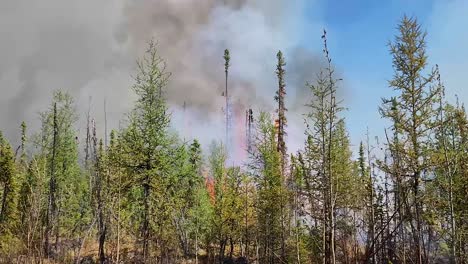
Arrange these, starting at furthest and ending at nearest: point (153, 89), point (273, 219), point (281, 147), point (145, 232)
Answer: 1. point (281, 147)
2. point (273, 219)
3. point (153, 89)
4. point (145, 232)

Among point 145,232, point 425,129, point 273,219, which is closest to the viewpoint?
point 425,129

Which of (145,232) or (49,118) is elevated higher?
(49,118)

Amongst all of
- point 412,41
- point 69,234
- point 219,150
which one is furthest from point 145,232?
point 219,150

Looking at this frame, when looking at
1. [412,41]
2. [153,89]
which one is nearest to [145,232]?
[153,89]

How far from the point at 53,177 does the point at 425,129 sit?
30817 mm

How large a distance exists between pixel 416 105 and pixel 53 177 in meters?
30.5

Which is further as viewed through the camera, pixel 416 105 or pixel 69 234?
pixel 69 234

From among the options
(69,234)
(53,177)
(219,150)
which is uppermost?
(219,150)

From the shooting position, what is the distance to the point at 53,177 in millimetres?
37219

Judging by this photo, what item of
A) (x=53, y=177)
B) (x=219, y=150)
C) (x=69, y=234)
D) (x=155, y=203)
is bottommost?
(x=69, y=234)

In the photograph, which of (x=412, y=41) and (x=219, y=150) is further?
(x=219, y=150)

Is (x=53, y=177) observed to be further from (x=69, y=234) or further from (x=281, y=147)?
(x=281, y=147)

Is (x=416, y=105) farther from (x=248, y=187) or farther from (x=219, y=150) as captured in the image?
(x=219, y=150)

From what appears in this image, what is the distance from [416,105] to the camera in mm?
18656
